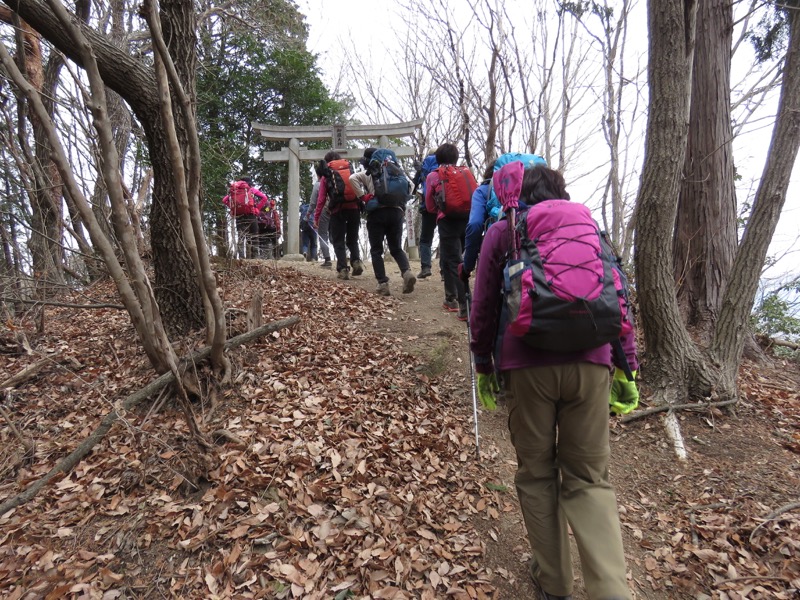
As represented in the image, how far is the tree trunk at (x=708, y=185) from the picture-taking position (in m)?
4.70

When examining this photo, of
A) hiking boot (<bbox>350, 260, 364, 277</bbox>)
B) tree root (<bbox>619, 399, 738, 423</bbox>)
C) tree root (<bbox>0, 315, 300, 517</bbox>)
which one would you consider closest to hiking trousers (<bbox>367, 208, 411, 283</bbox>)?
hiking boot (<bbox>350, 260, 364, 277</bbox>)

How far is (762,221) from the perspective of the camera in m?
3.72

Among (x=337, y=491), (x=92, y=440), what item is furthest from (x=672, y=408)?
(x=92, y=440)

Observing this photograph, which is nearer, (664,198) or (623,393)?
(623,393)

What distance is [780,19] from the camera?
14.9 feet

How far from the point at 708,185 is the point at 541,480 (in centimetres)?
448

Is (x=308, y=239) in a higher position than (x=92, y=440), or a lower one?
higher

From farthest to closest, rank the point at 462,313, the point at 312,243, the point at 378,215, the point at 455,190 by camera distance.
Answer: the point at 312,243
the point at 378,215
the point at 462,313
the point at 455,190

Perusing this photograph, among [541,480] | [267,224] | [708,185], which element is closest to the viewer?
[541,480]

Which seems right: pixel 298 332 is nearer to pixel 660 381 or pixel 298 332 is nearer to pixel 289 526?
pixel 289 526

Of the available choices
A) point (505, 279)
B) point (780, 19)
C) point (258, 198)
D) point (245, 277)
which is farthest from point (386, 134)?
point (505, 279)

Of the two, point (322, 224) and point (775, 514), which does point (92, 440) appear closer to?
point (775, 514)

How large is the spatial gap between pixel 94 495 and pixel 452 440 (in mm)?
2566

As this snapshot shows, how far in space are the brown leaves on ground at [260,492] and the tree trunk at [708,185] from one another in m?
3.20
